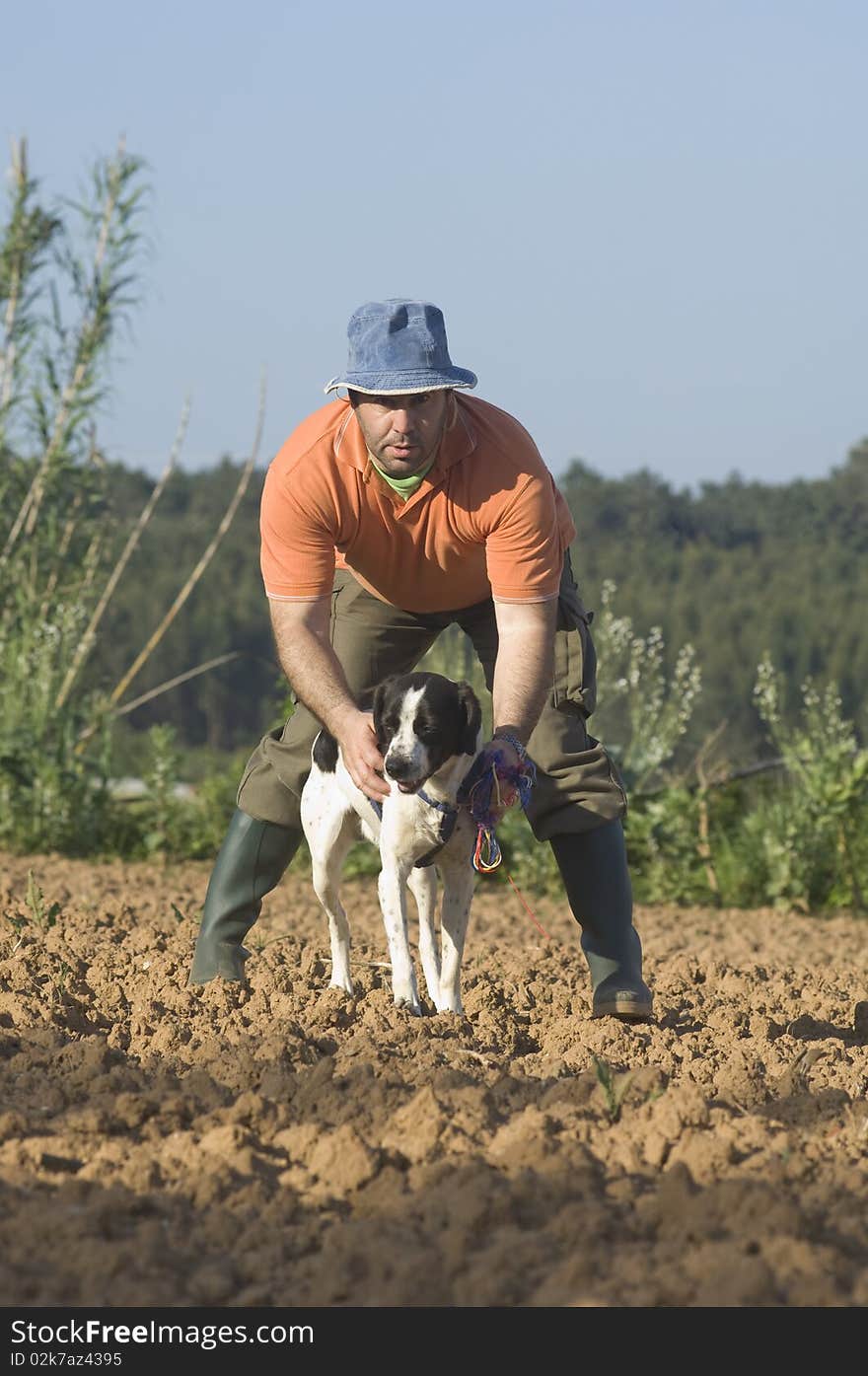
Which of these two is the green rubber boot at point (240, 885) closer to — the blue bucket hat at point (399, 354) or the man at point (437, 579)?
the man at point (437, 579)

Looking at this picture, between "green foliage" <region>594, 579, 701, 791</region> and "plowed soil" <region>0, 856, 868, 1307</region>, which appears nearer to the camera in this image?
"plowed soil" <region>0, 856, 868, 1307</region>

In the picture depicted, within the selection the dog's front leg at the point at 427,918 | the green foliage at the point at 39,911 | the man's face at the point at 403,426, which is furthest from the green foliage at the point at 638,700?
the man's face at the point at 403,426

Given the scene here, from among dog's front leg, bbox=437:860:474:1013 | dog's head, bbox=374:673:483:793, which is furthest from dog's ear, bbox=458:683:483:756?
dog's front leg, bbox=437:860:474:1013

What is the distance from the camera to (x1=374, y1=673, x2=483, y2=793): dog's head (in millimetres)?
4559

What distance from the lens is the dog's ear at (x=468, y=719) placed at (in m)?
4.71

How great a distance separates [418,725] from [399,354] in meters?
1.02

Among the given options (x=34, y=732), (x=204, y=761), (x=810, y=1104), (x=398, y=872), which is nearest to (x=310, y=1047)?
(x=398, y=872)

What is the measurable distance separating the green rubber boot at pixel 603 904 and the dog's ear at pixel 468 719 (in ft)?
1.48

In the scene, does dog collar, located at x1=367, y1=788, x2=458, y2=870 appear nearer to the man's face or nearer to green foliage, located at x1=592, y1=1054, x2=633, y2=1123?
the man's face

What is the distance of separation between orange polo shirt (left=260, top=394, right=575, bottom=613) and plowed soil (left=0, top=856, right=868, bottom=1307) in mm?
1259

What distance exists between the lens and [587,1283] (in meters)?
2.60

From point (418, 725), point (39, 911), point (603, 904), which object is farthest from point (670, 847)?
point (418, 725)
